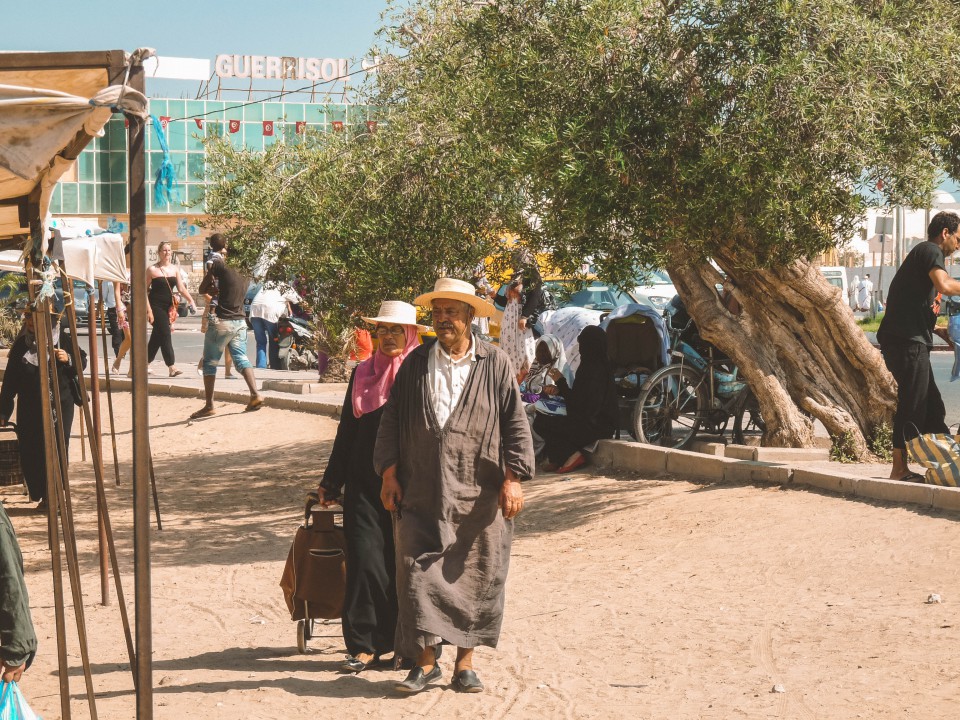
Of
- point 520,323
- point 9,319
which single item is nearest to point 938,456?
point 520,323

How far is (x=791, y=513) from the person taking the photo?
838 cm

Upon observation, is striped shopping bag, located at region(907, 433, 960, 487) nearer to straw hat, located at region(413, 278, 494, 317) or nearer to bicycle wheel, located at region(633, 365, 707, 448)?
bicycle wheel, located at region(633, 365, 707, 448)

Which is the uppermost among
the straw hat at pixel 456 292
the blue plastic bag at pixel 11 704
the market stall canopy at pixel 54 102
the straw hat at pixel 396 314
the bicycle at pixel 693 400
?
the market stall canopy at pixel 54 102

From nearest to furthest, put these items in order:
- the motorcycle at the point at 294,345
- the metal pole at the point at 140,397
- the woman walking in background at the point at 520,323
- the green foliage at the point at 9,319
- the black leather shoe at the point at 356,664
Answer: the metal pole at the point at 140,397 < the black leather shoe at the point at 356,664 < the woman walking in background at the point at 520,323 < the motorcycle at the point at 294,345 < the green foliage at the point at 9,319

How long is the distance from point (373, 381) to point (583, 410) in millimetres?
5183

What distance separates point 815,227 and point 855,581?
2461mm

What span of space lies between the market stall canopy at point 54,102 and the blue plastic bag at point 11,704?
1595mm

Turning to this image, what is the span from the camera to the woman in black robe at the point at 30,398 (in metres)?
10.4

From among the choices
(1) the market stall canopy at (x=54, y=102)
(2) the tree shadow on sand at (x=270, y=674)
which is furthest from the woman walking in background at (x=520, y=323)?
(1) the market stall canopy at (x=54, y=102)

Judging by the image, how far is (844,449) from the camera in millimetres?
9875

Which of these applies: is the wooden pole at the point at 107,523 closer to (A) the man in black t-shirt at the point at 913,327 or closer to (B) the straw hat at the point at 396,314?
(B) the straw hat at the point at 396,314

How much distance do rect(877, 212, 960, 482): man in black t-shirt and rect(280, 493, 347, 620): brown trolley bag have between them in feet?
13.3

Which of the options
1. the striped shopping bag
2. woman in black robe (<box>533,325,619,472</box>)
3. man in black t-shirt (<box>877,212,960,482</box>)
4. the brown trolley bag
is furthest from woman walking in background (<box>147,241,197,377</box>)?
the brown trolley bag

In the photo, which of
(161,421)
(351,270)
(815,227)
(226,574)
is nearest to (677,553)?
(815,227)
